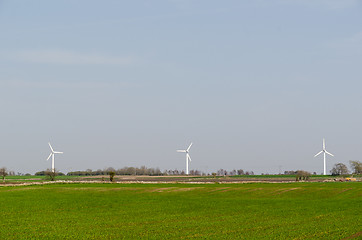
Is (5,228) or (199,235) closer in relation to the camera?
(199,235)

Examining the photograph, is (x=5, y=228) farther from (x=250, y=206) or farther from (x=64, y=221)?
(x=250, y=206)

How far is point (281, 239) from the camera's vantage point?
3331cm

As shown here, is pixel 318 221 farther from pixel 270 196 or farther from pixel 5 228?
pixel 270 196

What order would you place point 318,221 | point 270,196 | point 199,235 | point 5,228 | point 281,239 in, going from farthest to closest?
point 270,196 → point 318,221 → point 5,228 → point 199,235 → point 281,239

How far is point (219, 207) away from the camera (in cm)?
6084

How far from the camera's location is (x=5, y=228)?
40781 mm

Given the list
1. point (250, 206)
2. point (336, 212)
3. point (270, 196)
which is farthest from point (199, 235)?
point (270, 196)

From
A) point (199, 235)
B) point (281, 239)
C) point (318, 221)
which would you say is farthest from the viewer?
point (318, 221)

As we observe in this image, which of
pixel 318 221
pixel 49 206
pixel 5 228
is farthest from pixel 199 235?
pixel 49 206

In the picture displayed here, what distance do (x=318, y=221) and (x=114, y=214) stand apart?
21.7 metres

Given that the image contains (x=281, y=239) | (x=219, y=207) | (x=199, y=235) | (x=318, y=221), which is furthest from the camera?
(x=219, y=207)

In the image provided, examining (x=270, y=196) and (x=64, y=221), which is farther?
(x=270, y=196)

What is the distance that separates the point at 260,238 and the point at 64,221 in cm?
2084

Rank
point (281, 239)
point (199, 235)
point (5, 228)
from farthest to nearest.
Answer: point (5, 228)
point (199, 235)
point (281, 239)
